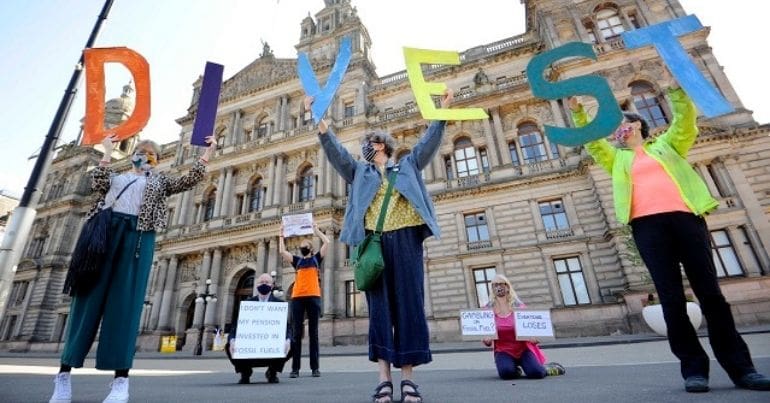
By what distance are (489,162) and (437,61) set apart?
15.1 metres

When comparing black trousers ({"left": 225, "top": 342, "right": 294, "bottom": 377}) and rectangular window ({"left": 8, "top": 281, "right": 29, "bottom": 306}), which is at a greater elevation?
rectangular window ({"left": 8, "top": 281, "right": 29, "bottom": 306})

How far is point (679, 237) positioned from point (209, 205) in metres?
25.4

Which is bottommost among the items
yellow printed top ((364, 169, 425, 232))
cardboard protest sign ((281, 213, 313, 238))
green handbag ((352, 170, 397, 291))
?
green handbag ((352, 170, 397, 291))

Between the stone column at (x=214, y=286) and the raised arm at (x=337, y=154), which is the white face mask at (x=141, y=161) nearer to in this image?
the raised arm at (x=337, y=154)

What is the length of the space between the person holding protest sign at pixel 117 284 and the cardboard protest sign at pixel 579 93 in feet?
12.4

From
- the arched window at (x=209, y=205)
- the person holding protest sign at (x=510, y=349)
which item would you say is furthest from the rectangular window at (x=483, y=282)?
the arched window at (x=209, y=205)

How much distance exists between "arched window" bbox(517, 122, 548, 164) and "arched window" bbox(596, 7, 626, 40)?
5.93m

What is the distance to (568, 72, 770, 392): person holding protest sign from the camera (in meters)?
2.35

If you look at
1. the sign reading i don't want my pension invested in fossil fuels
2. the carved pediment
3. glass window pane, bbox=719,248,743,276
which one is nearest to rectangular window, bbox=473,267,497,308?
glass window pane, bbox=719,248,743,276

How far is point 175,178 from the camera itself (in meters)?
3.38

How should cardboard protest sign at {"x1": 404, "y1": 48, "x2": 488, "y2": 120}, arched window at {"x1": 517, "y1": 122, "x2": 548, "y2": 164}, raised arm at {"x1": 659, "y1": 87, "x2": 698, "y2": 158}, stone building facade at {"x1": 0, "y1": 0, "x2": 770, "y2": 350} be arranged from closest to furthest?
raised arm at {"x1": 659, "y1": 87, "x2": 698, "y2": 158} < cardboard protest sign at {"x1": 404, "y1": 48, "x2": 488, "y2": 120} < stone building facade at {"x1": 0, "y1": 0, "x2": 770, "y2": 350} < arched window at {"x1": 517, "y1": 122, "x2": 548, "y2": 164}

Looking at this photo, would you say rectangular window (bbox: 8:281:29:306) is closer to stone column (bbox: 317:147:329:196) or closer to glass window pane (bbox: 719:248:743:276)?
stone column (bbox: 317:147:329:196)

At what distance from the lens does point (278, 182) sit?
70.3ft

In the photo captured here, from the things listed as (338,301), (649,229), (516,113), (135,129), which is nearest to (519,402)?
(649,229)
